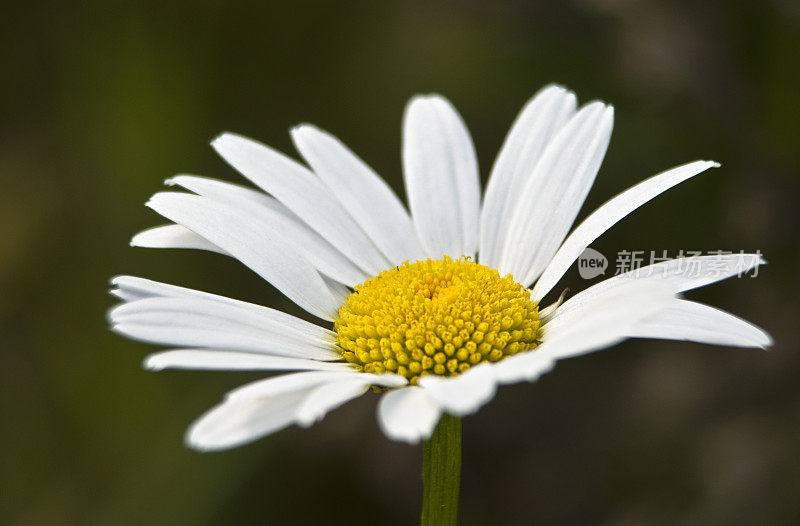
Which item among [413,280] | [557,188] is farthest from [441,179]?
[413,280]

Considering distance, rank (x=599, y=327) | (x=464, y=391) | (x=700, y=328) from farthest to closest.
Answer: (x=700, y=328), (x=599, y=327), (x=464, y=391)

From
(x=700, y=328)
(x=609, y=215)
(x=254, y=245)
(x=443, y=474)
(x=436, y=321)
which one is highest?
(x=254, y=245)

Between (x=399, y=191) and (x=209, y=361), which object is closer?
(x=209, y=361)

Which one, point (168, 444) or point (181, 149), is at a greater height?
point (181, 149)

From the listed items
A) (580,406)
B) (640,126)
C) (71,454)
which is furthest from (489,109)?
(71,454)

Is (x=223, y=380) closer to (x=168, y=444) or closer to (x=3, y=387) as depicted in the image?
(x=168, y=444)

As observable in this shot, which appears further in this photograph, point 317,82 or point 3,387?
point 317,82

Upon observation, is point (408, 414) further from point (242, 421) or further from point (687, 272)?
point (687, 272)

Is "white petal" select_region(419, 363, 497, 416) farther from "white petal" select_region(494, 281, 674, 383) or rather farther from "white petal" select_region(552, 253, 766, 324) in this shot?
"white petal" select_region(552, 253, 766, 324)
